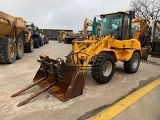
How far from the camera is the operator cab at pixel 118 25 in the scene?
22.0 ft

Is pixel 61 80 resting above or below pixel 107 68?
below

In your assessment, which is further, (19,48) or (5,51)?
(19,48)

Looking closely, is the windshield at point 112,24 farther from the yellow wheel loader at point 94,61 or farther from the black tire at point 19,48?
the black tire at point 19,48

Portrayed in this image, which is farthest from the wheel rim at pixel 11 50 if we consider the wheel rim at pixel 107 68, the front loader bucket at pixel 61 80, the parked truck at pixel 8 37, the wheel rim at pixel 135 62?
the wheel rim at pixel 135 62

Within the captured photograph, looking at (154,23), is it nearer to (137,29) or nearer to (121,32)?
(137,29)

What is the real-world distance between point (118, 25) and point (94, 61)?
6.35 ft

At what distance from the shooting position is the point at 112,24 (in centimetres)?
688

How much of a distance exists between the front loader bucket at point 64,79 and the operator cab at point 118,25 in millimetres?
2495

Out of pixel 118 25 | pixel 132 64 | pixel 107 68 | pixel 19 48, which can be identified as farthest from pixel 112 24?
pixel 19 48

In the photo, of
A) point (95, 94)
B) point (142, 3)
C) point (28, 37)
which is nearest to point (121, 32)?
point (95, 94)

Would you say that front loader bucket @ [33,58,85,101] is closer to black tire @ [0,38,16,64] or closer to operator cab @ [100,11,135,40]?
operator cab @ [100,11,135,40]

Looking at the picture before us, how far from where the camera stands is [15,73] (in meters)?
7.27

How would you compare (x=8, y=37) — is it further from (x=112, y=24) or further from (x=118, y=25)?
(x=118, y=25)

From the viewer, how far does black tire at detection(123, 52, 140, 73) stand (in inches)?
281
